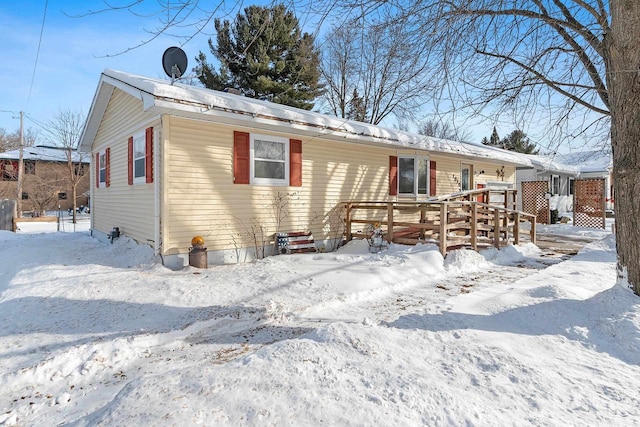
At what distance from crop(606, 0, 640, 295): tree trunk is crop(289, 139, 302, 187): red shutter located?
19.0 ft

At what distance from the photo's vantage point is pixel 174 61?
279 inches

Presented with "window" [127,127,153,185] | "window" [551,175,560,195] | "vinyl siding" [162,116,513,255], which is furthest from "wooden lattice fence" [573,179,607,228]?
"window" [127,127,153,185]

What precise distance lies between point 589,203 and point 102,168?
19437 mm

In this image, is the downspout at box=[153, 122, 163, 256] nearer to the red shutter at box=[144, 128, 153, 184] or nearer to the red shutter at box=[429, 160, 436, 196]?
the red shutter at box=[144, 128, 153, 184]

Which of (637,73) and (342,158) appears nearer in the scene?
(637,73)

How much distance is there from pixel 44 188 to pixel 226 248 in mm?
25200

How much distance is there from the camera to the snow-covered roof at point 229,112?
622 centimetres

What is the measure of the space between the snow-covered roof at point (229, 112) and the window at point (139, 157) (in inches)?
41.9

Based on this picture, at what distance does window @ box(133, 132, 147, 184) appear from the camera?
7.78 m

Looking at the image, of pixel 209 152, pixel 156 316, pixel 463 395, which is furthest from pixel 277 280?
pixel 463 395

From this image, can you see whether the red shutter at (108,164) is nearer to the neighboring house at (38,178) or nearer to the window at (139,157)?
the window at (139,157)

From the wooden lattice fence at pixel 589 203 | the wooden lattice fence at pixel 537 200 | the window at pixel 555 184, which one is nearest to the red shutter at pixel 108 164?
the wooden lattice fence at pixel 537 200

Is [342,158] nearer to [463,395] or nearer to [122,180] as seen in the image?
[122,180]

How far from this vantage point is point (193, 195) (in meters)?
7.09
